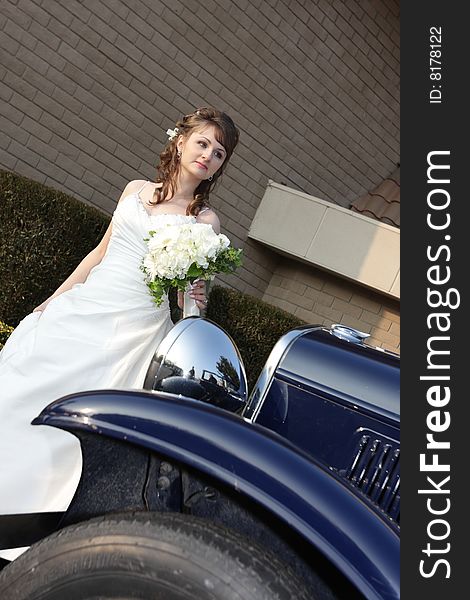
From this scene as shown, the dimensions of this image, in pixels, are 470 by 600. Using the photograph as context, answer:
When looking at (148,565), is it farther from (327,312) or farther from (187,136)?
(327,312)

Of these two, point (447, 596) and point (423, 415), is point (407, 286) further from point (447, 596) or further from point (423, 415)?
point (447, 596)

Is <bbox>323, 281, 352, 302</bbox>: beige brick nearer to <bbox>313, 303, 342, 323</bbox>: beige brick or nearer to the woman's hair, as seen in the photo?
<bbox>313, 303, 342, 323</bbox>: beige brick

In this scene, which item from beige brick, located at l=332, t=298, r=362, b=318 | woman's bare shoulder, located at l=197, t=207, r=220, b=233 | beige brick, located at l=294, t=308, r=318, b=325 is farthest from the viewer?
beige brick, located at l=294, t=308, r=318, b=325

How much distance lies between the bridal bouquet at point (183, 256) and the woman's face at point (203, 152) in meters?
0.41

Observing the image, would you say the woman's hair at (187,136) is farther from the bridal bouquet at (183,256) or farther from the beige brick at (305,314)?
the beige brick at (305,314)

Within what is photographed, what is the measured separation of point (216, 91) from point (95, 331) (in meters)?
4.71

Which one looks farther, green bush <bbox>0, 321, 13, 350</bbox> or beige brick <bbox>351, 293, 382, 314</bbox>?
beige brick <bbox>351, 293, 382, 314</bbox>

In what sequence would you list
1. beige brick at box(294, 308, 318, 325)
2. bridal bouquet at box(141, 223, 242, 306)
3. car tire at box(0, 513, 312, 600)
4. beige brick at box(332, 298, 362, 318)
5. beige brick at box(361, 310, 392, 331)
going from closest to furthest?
car tire at box(0, 513, 312, 600)
bridal bouquet at box(141, 223, 242, 306)
beige brick at box(361, 310, 392, 331)
beige brick at box(332, 298, 362, 318)
beige brick at box(294, 308, 318, 325)

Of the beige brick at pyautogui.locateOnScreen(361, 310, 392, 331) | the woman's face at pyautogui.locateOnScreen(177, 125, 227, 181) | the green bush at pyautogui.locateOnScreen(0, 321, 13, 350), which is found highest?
the beige brick at pyautogui.locateOnScreen(361, 310, 392, 331)

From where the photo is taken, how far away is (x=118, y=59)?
679 cm

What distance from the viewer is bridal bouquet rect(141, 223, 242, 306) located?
3.09 m

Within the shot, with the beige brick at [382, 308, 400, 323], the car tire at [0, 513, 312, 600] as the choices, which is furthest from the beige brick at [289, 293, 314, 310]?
the car tire at [0, 513, 312, 600]

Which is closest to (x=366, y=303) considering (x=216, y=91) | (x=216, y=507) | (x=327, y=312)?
(x=327, y=312)

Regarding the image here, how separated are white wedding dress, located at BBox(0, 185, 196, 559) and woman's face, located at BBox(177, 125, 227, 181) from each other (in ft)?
0.77
